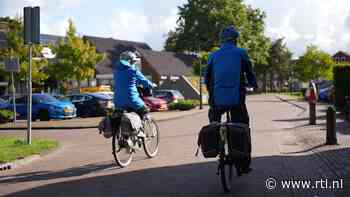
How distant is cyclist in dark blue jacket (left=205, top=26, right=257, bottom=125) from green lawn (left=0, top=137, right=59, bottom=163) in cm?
456

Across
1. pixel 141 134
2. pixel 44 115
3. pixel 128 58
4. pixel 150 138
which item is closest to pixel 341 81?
pixel 44 115

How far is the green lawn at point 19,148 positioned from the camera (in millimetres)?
10706

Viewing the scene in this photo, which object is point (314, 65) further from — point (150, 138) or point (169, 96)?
point (150, 138)

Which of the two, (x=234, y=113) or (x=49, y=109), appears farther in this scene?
(x=49, y=109)

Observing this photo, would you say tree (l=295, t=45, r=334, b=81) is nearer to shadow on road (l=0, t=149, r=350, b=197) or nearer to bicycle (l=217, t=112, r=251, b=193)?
shadow on road (l=0, t=149, r=350, b=197)

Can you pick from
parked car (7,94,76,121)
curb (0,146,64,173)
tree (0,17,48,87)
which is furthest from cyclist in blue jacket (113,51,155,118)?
tree (0,17,48,87)

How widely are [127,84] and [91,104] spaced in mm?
19231

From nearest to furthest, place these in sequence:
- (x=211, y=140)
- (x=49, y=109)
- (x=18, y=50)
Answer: (x=211, y=140), (x=49, y=109), (x=18, y=50)

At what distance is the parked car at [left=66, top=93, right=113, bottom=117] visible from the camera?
1122 inches

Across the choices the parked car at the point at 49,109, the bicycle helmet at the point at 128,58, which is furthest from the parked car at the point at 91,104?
the bicycle helmet at the point at 128,58

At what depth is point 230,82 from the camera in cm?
746

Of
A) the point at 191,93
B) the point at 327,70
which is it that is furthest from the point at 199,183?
the point at 327,70

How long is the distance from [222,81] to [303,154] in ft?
12.6

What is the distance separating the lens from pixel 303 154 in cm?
1064
